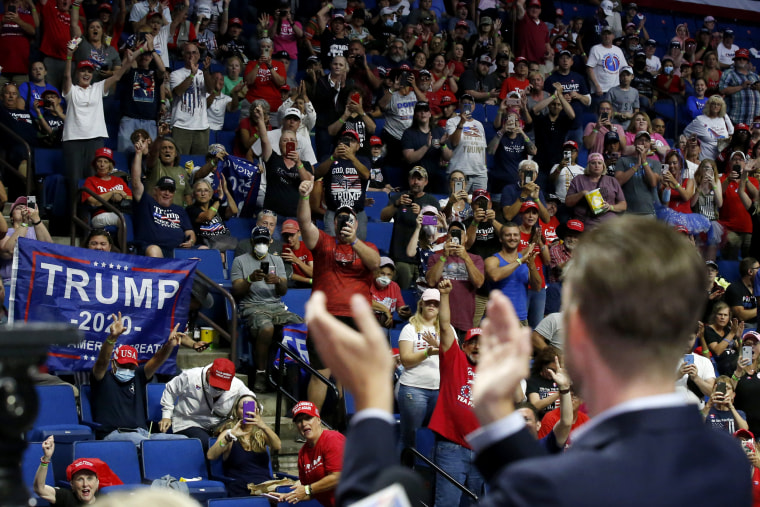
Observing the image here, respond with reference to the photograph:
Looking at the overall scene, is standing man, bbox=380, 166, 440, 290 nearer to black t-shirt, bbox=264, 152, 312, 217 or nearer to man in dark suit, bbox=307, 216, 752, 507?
black t-shirt, bbox=264, 152, 312, 217

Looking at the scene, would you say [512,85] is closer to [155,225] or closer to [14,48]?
[155,225]

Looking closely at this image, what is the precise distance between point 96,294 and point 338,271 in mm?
2151

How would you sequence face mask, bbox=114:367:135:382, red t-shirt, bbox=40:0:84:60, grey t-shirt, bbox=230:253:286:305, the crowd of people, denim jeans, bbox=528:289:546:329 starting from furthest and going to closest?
red t-shirt, bbox=40:0:84:60
denim jeans, bbox=528:289:546:329
grey t-shirt, bbox=230:253:286:305
the crowd of people
face mask, bbox=114:367:135:382

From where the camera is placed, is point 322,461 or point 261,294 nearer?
point 322,461

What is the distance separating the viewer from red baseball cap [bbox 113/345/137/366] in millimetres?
8555

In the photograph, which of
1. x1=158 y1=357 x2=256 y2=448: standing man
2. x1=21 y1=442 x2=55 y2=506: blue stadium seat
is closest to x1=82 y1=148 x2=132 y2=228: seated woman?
x1=158 y1=357 x2=256 y2=448: standing man

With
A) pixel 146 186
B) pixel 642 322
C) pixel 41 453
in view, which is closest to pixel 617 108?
pixel 146 186

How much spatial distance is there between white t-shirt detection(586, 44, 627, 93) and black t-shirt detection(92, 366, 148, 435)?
10072 mm

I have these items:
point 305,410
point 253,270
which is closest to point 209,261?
point 253,270

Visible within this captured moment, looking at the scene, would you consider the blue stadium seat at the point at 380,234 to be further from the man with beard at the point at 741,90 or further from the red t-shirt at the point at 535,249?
the man with beard at the point at 741,90

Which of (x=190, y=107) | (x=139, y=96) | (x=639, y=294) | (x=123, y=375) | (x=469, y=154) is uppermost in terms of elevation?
(x=639, y=294)

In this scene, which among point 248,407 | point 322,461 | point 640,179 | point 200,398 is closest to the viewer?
point 322,461

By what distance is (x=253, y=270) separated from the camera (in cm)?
992

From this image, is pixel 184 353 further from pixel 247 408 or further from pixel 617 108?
pixel 617 108
